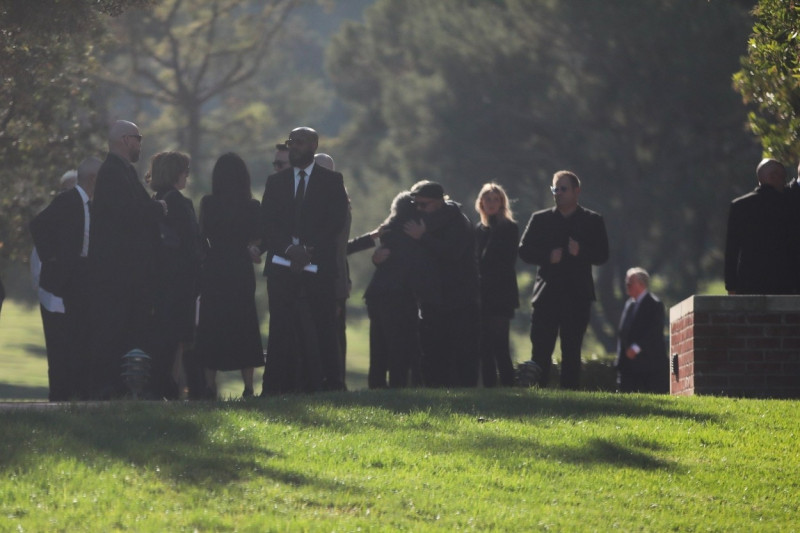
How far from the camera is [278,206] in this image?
10734mm

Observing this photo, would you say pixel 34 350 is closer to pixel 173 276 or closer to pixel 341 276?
pixel 341 276

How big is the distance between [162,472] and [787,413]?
4.41 meters

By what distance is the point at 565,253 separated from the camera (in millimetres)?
12078

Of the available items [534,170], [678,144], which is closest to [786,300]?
[678,144]

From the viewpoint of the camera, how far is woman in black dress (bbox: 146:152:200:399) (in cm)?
1100

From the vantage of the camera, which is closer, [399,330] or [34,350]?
[399,330]

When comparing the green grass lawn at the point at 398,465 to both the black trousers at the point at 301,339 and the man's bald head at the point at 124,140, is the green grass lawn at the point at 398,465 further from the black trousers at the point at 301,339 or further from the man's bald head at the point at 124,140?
the man's bald head at the point at 124,140

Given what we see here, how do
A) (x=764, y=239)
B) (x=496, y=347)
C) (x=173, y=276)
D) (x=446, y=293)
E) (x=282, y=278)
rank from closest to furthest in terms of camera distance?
(x=282, y=278) → (x=173, y=276) → (x=764, y=239) → (x=446, y=293) → (x=496, y=347)

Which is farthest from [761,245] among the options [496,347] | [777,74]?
[496,347]

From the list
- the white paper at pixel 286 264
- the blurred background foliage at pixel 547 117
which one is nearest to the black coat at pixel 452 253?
the white paper at pixel 286 264

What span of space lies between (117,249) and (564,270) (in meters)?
3.59

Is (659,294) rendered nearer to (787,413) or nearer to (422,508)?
(787,413)

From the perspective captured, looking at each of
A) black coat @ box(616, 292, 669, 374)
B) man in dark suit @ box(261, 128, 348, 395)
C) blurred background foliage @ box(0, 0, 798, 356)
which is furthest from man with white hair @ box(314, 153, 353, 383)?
blurred background foliage @ box(0, 0, 798, 356)

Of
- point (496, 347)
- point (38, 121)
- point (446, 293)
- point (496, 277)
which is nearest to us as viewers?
point (446, 293)
